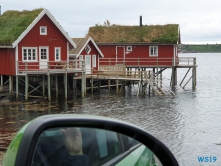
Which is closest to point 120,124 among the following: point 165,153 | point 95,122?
point 95,122

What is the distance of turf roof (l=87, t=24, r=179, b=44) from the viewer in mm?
45469

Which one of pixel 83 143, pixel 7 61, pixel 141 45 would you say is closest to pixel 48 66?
pixel 7 61

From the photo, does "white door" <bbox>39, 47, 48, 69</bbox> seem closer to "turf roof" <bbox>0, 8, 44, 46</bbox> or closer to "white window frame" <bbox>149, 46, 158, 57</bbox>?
"turf roof" <bbox>0, 8, 44, 46</bbox>

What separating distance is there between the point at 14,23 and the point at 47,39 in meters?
3.32

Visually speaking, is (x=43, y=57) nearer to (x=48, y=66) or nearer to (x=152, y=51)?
(x=48, y=66)

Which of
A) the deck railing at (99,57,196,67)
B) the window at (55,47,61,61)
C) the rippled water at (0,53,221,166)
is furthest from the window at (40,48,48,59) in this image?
the deck railing at (99,57,196,67)

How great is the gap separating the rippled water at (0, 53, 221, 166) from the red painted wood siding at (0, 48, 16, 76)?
10.2 feet

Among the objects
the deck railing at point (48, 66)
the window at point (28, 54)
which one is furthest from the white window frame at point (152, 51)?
the window at point (28, 54)

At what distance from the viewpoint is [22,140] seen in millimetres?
2629

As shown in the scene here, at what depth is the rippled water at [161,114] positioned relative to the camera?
1739 centimetres

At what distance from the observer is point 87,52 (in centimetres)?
3838

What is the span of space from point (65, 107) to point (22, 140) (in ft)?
87.8

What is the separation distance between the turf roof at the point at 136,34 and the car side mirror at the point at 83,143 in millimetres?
41989

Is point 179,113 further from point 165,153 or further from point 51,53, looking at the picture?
point 165,153
